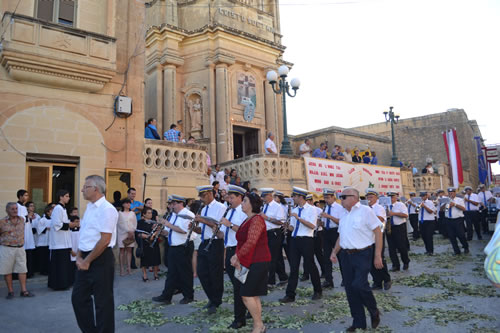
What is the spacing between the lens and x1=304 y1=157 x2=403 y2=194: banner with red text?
16.6 metres

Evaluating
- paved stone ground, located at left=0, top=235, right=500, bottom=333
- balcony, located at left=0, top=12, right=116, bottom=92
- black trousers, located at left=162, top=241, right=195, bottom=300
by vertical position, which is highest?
balcony, located at left=0, top=12, right=116, bottom=92

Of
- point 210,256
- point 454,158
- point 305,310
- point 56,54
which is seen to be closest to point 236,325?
point 305,310

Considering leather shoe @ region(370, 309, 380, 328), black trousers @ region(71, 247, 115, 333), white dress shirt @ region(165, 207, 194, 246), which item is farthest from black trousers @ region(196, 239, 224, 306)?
leather shoe @ region(370, 309, 380, 328)

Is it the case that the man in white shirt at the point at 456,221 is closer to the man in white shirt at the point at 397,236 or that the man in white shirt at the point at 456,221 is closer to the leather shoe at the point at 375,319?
the man in white shirt at the point at 397,236

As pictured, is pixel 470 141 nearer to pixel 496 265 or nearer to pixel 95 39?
pixel 95 39

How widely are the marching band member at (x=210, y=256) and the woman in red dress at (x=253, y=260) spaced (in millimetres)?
1554

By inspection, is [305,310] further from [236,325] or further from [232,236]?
[232,236]

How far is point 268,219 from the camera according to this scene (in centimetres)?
797

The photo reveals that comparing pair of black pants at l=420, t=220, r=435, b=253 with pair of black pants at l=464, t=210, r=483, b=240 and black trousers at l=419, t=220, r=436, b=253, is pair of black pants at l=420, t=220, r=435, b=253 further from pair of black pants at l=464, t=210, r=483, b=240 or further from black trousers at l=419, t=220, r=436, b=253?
pair of black pants at l=464, t=210, r=483, b=240

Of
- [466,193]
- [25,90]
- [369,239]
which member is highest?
[25,90]

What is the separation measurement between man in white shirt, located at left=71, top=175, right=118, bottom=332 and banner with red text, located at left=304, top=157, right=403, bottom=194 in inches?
483

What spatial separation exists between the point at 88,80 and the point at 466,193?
1468cm

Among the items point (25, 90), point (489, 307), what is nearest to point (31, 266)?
point (25, 90)

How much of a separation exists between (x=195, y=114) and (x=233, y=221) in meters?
15.9
